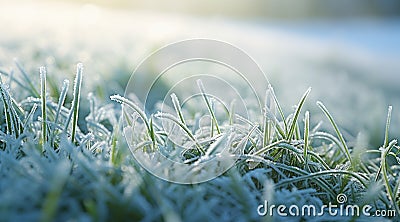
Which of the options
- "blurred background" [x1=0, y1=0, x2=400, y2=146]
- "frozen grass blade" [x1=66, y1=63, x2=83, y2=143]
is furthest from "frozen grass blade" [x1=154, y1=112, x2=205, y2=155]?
"blurred background" [x1=0, y1=0, x2=400, y2=146]

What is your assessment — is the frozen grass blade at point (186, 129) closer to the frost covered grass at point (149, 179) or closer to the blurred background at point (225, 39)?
the frost covered grass at point (149, 179)
